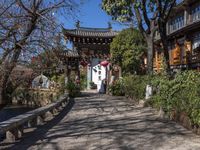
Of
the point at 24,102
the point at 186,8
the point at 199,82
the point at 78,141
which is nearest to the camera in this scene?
the point at 78,141

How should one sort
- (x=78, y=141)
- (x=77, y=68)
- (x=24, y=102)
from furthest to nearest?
(x=24, y=102) → (x=77, y=68) → (x=78, y=141)

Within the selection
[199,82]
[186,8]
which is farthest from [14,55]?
[186,8]

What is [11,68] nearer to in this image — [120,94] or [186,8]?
[120,94]

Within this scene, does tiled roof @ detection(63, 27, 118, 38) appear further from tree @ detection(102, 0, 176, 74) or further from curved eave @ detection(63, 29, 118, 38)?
tree @ detection(102, 0, 176, 74)

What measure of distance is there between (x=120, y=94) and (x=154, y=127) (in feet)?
66.0

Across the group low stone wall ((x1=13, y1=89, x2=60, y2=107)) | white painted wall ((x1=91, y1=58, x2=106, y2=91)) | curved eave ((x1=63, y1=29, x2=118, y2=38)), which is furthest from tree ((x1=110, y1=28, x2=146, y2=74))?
low stone wall ((x1=13, y1=89, x2=60, y2=107))

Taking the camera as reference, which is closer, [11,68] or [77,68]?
[11,68]

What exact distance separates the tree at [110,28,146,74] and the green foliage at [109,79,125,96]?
17.1 ft

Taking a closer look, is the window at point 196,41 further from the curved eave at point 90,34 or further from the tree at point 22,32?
the tree at point 22,32

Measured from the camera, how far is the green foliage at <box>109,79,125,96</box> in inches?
1307

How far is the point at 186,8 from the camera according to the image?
36.8m

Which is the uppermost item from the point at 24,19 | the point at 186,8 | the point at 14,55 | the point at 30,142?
the point at 186,8

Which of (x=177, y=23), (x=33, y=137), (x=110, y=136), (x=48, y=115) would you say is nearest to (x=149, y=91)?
(x=48, y=115)

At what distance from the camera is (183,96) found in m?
13.5
